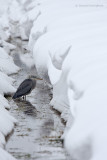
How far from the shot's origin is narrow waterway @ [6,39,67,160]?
24.5ft

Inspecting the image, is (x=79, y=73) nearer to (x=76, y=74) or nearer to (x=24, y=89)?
(x=76, y=74)

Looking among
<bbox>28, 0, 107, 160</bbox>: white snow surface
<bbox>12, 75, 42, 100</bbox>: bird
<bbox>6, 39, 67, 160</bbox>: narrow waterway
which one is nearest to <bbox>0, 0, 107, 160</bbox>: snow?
<bbox>28, 0, 107, 160</bbox>: white snow surface

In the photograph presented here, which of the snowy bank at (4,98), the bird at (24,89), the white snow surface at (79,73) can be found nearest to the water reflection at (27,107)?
the bird at (24,89)

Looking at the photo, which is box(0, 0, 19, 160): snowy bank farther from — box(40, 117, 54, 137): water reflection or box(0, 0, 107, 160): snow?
box(40, 117, 54, 137): water reflection

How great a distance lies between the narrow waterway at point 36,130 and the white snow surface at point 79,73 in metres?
0.27

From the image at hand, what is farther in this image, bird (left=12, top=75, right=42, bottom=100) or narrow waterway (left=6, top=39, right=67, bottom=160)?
bird (left=12, top=75, right=42, bottom=100)

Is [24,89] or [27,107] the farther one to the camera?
[24,89]

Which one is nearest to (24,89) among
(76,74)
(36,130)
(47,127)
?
(47,127)

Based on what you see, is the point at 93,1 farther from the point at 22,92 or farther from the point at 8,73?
the point at 22,92

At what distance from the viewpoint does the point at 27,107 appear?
35.4ft

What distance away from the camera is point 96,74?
7.76 meters

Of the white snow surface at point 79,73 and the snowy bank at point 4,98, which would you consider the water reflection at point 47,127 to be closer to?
the white snow surface at point 79,73

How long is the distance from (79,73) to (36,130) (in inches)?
50.8

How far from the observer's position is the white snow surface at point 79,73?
6.00 metres
